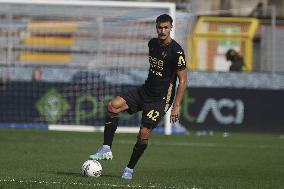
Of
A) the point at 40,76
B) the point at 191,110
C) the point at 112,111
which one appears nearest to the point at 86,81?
the point at 40,76

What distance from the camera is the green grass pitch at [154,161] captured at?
11.1 metres

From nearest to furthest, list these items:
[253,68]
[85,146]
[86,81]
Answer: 1. [85,146]
2. [86,81]
3. [253,68]

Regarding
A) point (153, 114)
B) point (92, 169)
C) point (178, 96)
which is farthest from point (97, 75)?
point (92, 169)

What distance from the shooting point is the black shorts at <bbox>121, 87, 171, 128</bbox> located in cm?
1194

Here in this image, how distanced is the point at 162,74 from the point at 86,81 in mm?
10874

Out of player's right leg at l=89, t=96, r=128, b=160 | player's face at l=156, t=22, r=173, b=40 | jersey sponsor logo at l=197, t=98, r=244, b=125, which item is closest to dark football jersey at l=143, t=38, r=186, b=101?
player's face at l=156, t=22, r=173, b=40

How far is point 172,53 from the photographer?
1196 cm

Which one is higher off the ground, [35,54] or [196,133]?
[35,54]

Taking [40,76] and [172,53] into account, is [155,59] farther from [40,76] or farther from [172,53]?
[40,76]

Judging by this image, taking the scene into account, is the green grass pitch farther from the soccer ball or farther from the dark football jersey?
the dark football jersey

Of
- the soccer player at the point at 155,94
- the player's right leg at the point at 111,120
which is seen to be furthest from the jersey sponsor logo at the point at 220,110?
the player's right leg at the point at 111,120

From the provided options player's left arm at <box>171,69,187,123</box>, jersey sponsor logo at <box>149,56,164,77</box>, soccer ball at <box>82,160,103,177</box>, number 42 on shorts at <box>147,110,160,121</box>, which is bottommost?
soccer ball at <box>82,160,103,177</box>

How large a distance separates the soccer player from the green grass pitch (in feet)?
1.50

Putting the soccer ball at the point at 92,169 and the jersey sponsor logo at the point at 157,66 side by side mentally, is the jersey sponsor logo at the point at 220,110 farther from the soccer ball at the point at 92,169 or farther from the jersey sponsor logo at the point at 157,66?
the soccer ball at the point at 92,169
